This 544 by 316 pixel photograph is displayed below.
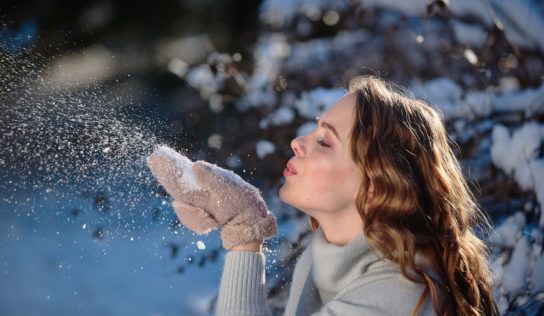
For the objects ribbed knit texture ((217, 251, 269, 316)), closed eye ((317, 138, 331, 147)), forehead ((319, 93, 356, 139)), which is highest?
forehead ((319, 93, 356, 139))

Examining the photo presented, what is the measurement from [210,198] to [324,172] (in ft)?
0.86

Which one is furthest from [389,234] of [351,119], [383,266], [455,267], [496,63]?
[496,63]

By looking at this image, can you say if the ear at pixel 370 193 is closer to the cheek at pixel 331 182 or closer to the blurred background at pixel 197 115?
the cheek at pixel 331 182

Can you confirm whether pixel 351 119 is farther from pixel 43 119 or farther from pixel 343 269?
pixel 43 119

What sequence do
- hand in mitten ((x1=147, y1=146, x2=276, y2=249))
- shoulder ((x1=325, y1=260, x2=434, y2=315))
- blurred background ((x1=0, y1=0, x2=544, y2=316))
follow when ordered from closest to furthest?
shoulder ((x1=325, y1=260, x2=434, y2=315))
hand in mitten ((x1=147, y1=146, x2=276, y2=249))
blurred background ((x1=0, y1=0, x2=544, y2=316))

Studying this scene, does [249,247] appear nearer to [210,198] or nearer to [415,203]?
[210,198]

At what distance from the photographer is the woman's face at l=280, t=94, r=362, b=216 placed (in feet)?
4.24

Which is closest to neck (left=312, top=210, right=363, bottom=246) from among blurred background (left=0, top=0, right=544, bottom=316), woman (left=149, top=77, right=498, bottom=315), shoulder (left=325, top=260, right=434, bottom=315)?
woman (left=149, top=77, right=498, bottom=315)

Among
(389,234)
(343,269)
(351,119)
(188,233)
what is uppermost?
(351,119)

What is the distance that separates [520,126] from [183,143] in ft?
4.89

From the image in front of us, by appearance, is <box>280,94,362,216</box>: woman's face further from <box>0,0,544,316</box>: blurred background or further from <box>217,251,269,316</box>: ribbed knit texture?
<box>0,0,544,316</box>: blurred background

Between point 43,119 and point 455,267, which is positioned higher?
point 455,267

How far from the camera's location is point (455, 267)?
1.30 metres

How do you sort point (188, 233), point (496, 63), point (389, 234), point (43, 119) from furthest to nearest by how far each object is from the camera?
point (496, 63) → point (188, 233) → point (43, 119) → point (389, 234)
